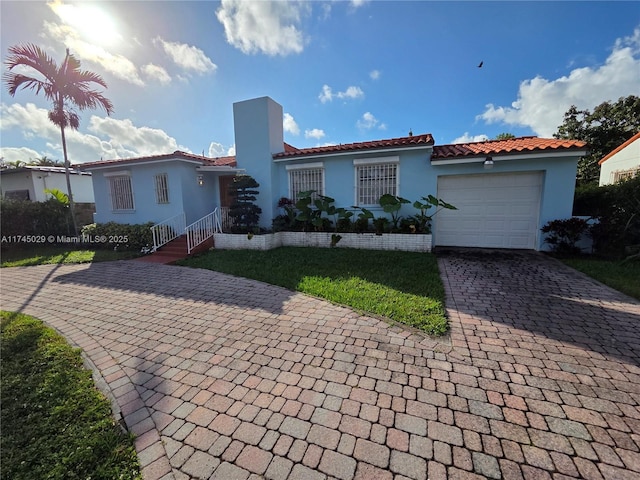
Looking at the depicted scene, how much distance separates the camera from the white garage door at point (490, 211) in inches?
349

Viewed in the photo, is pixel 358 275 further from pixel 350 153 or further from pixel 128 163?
pixel 128 163

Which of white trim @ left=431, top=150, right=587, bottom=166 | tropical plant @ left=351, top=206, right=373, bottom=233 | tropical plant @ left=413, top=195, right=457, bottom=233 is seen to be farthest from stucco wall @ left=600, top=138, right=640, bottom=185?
tropical plant @ left=351, top=206, right=373, bottom=233

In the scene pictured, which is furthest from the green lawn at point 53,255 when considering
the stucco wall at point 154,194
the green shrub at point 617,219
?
the green shrub at point 617,219

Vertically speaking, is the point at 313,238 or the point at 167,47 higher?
the point at 167,47

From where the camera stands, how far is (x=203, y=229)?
10.9 metres

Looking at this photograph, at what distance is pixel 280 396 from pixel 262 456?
2.07 ft

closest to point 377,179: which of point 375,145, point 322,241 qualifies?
point 375,145

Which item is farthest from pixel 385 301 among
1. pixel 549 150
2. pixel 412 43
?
pixel 412 43

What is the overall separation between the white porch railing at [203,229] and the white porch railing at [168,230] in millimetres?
647

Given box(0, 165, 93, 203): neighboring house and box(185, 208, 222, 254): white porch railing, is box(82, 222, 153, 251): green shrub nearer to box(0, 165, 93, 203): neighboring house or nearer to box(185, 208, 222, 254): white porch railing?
box(185, 208, 222, 254): white porch railing

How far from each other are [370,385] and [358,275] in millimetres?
3874

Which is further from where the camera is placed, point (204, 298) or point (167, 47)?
point (167, 47)

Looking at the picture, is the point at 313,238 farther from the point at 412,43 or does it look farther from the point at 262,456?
the point at 262,456

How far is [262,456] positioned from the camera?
2068mm
